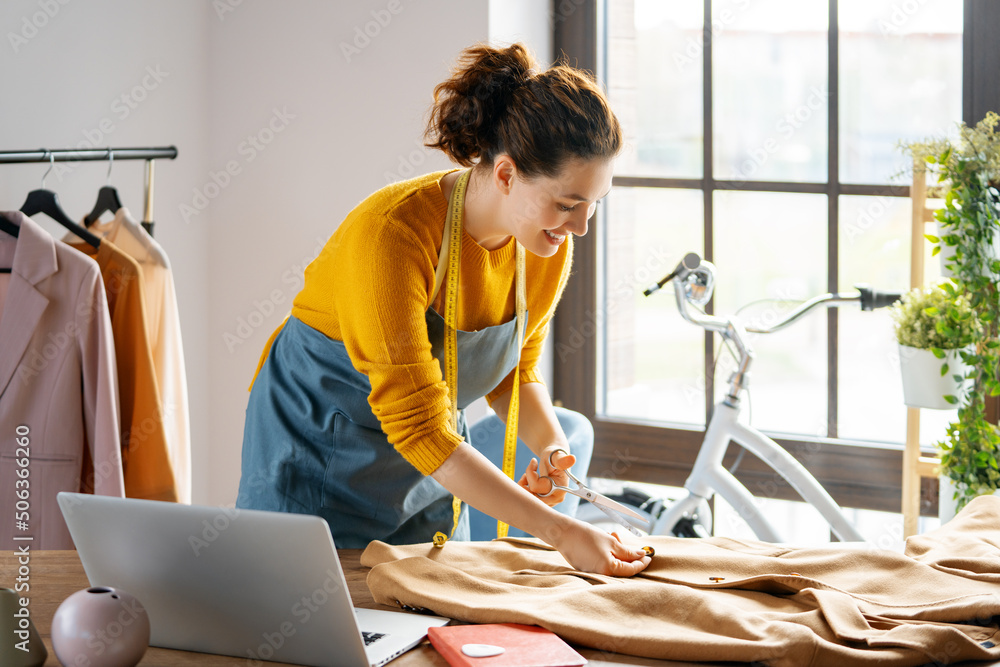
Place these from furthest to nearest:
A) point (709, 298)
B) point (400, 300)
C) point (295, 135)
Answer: point (295, 135)
point (709, 298)
point (400, 300)

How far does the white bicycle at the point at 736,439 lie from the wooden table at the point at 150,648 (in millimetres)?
1178

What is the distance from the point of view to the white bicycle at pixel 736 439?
2471mm

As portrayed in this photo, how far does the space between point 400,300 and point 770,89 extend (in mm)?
1753

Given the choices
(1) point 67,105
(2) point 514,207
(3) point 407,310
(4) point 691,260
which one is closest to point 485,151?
(2) point 514,207

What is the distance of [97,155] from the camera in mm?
2363

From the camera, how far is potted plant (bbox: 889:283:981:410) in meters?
2.24

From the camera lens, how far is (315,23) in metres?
3.01

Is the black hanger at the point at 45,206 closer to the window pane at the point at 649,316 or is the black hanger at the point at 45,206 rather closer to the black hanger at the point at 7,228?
the black hanger at the point at 7,228

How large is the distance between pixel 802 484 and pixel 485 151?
4.41 ft

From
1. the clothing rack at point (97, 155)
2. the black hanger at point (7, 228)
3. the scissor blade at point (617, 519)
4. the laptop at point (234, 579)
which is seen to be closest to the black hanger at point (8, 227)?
the black hanger at point (7, 228)

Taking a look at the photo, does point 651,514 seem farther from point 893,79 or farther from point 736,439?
point 893,79

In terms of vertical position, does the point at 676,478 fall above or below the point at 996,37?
below

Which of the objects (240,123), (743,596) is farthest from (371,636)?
(240,123)

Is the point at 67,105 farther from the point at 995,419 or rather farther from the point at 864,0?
the point at 995,419
